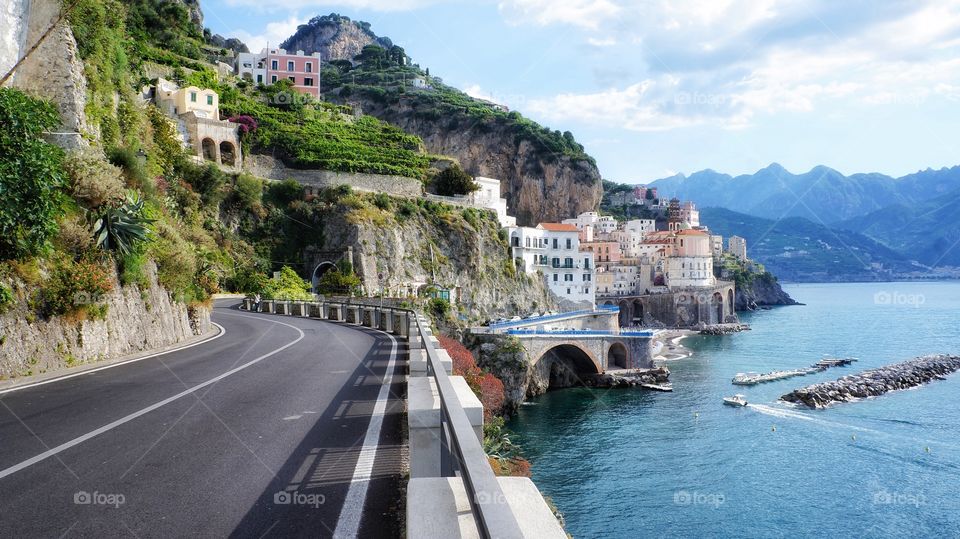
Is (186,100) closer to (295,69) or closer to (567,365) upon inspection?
(295,69)

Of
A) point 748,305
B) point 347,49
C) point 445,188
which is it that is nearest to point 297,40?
point 347,49

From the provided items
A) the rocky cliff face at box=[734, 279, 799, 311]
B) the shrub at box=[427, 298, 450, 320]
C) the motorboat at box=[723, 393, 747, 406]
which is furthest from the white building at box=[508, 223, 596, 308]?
the rocky cliff face at box=[734, 279, 799, 311]

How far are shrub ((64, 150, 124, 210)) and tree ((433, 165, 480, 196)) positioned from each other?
186 ft

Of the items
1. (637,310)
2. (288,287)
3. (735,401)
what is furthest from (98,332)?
(637,310)

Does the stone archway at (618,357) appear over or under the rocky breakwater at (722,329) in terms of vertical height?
over

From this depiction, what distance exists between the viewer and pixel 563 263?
76.4 metres

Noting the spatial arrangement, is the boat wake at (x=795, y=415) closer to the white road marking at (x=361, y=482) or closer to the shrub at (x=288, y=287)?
the shrub at (x=288, y=287)

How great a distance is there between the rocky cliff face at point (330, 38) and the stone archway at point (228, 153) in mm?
130354

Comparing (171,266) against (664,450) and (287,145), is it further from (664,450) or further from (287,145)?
(287,145)

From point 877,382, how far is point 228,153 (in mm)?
60826

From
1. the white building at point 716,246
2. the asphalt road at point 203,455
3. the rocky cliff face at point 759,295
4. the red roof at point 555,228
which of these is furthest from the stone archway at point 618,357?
the white building at point 716,246

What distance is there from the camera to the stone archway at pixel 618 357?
5284 cm

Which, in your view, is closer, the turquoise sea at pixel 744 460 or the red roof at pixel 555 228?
the turquoise sea at pixel 744 460

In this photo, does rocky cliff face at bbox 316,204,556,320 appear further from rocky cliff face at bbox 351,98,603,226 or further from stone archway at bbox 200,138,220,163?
rocky cliff face at bbox 351,98,603,226
